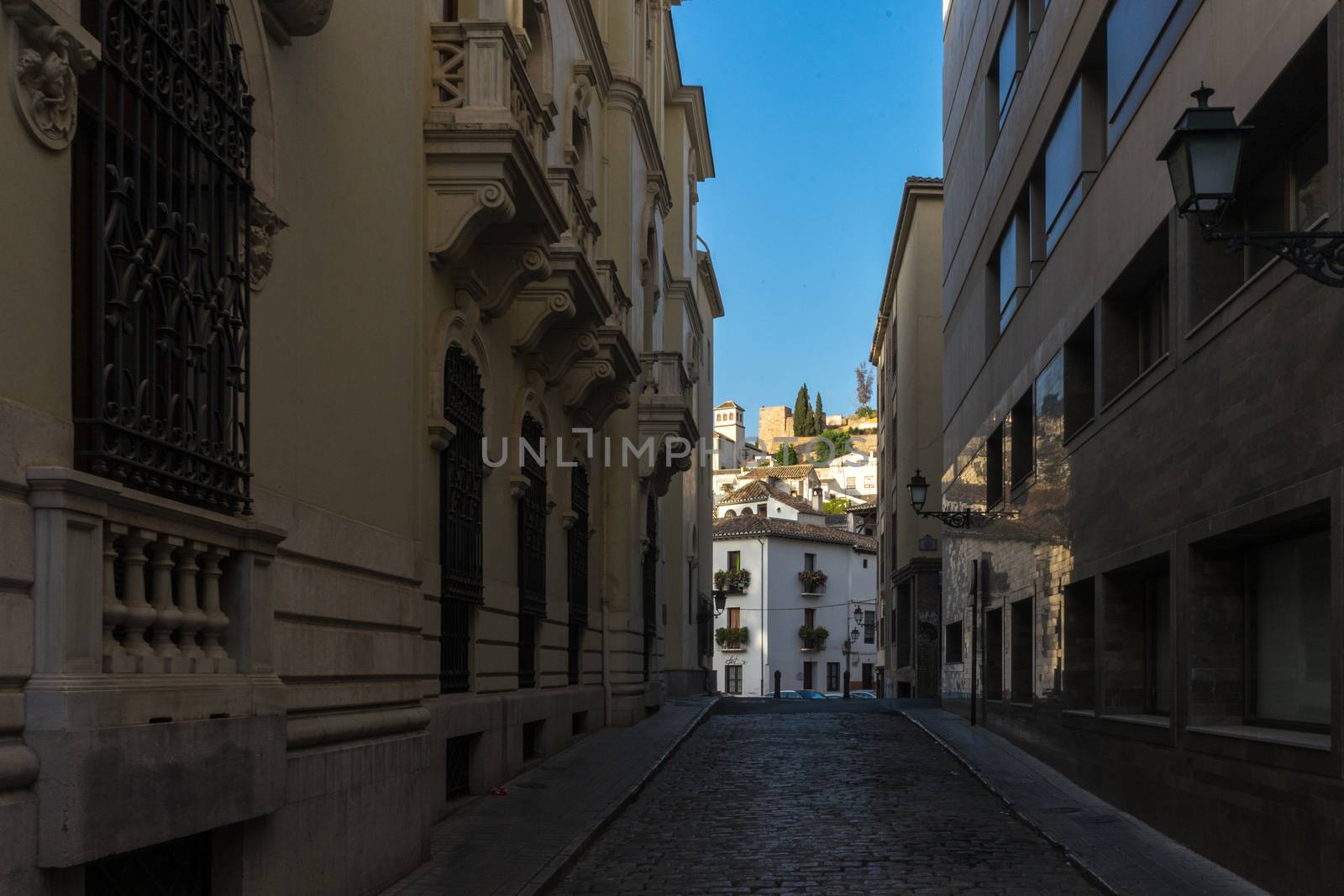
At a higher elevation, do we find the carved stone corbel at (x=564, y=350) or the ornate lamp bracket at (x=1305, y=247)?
the carved stone corbel at (x=564, y=350)

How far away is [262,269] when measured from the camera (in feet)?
27.1

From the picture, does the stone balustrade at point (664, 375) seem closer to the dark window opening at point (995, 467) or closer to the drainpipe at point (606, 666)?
the drainpipe at point (606, 666)

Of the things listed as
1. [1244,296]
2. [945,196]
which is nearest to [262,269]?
[1244,296]

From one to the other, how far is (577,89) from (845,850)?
11708 mm

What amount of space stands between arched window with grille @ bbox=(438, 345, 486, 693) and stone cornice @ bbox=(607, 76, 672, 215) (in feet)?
33.2

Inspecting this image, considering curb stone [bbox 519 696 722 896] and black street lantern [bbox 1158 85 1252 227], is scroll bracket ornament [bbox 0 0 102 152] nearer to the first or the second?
black street lantern [bbox 1158 85 1252 227]

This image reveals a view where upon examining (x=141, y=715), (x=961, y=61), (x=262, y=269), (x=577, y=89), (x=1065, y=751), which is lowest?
(x=1065, y=751)

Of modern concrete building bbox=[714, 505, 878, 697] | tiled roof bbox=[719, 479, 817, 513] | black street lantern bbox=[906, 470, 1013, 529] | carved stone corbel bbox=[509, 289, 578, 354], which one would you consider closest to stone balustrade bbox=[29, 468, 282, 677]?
carved stone corbel bbox=[509, 289, 578, 354]

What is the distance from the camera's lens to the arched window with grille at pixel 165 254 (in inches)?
242

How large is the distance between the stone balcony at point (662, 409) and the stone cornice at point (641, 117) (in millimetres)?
3145

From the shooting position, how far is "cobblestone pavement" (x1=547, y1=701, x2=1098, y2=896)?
432 inches

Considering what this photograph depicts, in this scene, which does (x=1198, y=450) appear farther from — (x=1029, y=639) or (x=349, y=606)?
(x=1029, y=639)

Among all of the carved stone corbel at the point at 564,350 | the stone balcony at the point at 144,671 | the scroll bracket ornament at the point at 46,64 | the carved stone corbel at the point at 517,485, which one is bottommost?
the stone balcony at the point at 144,671

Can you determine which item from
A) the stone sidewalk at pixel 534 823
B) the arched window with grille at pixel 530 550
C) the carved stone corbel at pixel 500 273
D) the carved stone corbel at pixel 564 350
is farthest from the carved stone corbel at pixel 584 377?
the carved stone corbel at pixel 500 273
